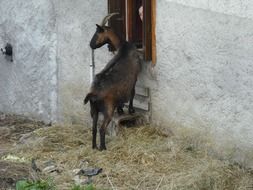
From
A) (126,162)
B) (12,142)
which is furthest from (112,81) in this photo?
(12,142)

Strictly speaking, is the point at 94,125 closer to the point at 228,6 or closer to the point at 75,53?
the point at 75,53

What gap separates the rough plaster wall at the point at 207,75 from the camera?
6676 millimetres

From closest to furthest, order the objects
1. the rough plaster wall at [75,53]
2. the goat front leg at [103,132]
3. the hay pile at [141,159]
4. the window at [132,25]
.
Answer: the hay pile at [141,159] < the goat front leg at [103,132] < the window at [132,25] < the rough plaster wall at [75,53]

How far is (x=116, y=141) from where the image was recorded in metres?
7.89

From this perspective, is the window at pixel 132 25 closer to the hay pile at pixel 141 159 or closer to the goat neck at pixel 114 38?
the goat neck at pixel 114 38

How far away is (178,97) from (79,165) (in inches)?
56.0

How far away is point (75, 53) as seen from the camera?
368 inches

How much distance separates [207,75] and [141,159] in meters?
1.19

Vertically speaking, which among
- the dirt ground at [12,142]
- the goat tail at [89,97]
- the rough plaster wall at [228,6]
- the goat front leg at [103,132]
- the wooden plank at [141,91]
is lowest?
the dirt ground at [12,142]

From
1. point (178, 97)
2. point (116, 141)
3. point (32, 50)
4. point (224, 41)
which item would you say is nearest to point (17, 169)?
point (116, 141)

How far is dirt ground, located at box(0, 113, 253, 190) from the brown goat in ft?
1.25

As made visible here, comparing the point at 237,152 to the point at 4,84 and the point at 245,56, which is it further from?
the point at 4,84

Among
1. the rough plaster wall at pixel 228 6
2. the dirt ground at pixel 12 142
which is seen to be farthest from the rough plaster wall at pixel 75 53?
the rough plaster wall at pixel 228 6

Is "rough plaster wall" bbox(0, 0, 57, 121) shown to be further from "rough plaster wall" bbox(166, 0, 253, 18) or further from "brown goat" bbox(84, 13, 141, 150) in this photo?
"rough plaster wall" bbox(166, 0, 253, 18)
